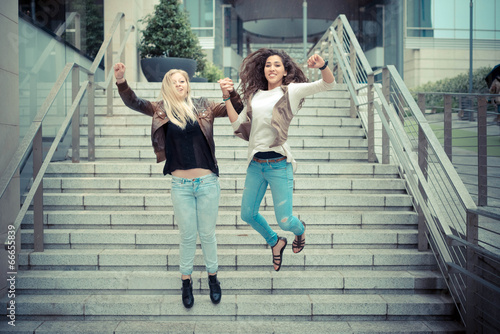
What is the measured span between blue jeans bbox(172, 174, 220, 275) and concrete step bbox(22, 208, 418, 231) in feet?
3.32

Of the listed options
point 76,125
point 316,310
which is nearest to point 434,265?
point 316,310

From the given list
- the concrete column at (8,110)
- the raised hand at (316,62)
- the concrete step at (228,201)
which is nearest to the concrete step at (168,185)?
the concrete step at (228,201)

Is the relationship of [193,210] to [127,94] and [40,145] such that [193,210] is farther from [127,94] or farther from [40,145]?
[40,145]

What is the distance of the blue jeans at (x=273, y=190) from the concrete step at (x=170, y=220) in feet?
3.13

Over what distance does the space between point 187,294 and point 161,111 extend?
1.33 metres

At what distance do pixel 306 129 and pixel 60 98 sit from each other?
3.11m

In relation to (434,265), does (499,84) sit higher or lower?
higher

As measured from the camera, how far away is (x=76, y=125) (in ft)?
15.7

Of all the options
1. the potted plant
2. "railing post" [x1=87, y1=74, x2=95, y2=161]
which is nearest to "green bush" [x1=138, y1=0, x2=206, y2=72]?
the potted plant

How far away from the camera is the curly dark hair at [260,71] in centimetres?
309

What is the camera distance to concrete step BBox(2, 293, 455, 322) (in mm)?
3154

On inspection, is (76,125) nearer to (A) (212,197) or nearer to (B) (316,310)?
(A) (212,197)

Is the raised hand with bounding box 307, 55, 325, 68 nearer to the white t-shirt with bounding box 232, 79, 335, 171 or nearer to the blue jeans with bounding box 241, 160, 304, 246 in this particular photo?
the white t-shirt with bounding box 232, 79, 335, 171

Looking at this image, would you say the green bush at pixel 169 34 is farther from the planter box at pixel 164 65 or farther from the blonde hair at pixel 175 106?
the blonde hair at pixel 175 106
